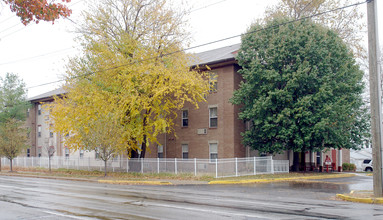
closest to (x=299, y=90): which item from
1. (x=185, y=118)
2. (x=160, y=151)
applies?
(x=185, y=118)

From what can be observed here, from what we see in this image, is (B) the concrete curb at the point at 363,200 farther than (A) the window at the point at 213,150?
No

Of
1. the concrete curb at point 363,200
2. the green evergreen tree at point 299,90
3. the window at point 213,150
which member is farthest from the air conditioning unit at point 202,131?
Answer: the concrete curb at point 363,200

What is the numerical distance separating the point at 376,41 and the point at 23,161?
141 feet

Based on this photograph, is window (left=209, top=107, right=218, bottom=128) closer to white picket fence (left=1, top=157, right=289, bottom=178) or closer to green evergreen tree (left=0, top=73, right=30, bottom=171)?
white picket fence (left=1, top=157, right=289, bottom=178)

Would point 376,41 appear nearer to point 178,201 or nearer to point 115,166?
point 178,201

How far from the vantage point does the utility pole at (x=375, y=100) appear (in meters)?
14.6

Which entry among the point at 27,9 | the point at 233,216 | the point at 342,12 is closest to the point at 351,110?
the point at 342,12

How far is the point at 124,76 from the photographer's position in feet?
88.7

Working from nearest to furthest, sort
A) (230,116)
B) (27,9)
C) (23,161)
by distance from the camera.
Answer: (27,9) < (230,116) < (23,161)

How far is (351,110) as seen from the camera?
92.1ft

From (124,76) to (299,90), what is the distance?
12126 millimetres

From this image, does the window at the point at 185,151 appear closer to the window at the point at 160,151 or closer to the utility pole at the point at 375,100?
the window at the point at 160,151

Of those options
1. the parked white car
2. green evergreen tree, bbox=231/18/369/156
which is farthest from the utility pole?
the parked white car

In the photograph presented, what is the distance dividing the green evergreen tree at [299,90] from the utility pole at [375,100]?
10492 millimetres
